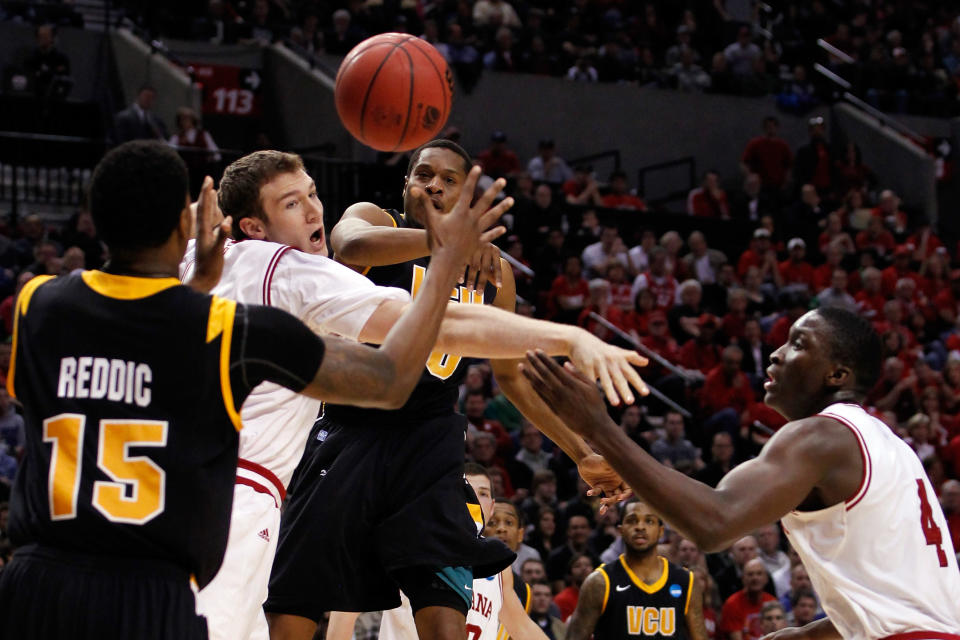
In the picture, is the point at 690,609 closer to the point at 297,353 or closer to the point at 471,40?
the point at 297,353

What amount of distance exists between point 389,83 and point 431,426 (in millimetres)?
1913

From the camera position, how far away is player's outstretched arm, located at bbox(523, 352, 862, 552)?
350 cm

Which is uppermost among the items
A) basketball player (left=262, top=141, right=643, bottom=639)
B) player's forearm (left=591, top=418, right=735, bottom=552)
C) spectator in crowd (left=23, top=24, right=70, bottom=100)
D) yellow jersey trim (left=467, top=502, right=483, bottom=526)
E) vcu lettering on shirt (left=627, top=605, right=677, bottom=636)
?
player's forearm (left=591, top=418, right=735, bottom=552)

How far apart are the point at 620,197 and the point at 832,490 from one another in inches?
535

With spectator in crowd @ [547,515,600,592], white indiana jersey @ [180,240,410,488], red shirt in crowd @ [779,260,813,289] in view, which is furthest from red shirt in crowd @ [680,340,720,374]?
white indiana jersey @ [180,240,410,488]

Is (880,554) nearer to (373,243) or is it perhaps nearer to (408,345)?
(408,345)

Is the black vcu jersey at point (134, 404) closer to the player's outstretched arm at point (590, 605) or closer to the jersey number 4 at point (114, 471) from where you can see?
the jersey number 4 at point (114, 471)

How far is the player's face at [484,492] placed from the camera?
6.99 meters

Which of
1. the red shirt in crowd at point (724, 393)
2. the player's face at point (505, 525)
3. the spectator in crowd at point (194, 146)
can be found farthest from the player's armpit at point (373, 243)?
the spectator in crowd at point (194, 146)

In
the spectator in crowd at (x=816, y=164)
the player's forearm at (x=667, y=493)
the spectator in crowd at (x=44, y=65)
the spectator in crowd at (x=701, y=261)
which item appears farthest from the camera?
the spectator in crowd at (x=816, y=164)

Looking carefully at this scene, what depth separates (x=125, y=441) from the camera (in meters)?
3.04

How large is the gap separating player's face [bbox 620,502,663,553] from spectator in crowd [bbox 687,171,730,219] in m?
10.0

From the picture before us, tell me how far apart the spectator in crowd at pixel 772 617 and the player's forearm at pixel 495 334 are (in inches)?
252

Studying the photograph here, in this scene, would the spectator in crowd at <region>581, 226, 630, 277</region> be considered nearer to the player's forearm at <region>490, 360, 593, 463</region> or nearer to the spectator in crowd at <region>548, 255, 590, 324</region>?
the spectator in crowd at <region>548, 255, 590, 324</region>
